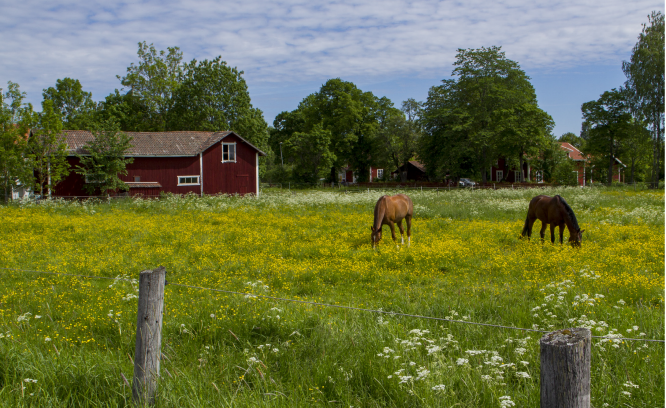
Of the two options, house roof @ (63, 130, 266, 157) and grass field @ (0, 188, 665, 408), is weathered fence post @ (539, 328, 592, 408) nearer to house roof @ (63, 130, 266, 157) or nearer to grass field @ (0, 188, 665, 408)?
grass field @ (0, 188, 665, 408)

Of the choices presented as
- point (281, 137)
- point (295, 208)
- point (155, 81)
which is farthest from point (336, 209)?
point (281, 137)

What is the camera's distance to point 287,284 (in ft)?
27.3

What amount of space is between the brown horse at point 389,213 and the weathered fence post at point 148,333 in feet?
27.7

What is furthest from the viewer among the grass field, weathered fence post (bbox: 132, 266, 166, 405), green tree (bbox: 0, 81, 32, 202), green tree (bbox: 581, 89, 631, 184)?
green tree (bbox: 581, 89, 631, 184)

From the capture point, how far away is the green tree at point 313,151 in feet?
174

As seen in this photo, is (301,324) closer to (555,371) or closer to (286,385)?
(286,385)

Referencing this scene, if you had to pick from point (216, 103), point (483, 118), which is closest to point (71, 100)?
point (216, 103)

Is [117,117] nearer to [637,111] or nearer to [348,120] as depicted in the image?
[348,120]

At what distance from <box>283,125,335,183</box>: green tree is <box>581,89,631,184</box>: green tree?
3068 cm

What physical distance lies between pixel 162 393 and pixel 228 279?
204 inches

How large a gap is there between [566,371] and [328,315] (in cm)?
378

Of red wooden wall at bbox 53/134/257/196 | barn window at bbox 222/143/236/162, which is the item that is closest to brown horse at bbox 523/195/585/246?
red wooden wall at bbox 53/134/257/196

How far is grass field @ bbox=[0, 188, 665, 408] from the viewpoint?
3.92m

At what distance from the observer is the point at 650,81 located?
44094mm
